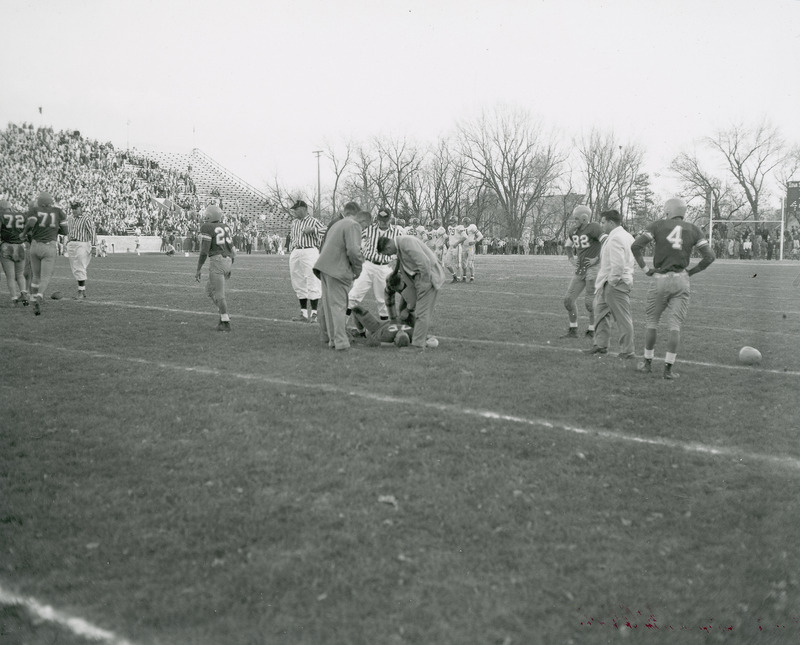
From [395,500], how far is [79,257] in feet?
44.1

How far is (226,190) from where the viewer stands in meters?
77.7

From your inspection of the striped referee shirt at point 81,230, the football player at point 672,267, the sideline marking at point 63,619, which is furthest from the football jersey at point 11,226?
the sideline marking at point 63,619

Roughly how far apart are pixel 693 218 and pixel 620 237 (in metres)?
65.1

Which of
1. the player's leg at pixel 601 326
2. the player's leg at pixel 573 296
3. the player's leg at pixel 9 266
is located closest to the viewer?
the player's leg at pixel 601 326

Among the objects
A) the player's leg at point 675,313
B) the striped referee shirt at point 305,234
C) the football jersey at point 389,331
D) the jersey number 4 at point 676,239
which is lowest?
the football jersey at point 389,331

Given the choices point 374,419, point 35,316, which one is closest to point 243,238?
point 35,316

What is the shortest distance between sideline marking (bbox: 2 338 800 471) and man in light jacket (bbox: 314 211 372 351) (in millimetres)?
1878

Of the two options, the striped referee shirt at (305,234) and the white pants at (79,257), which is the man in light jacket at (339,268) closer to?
the striped referee shirt at (305,234)

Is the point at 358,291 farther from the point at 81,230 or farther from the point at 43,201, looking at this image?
the point at 81,230

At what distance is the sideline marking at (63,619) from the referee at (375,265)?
8.38m

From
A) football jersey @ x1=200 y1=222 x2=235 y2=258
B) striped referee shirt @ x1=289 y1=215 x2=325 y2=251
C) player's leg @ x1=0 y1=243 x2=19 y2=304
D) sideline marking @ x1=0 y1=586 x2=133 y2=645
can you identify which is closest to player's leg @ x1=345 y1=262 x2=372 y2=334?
striped referee shirt @ x1=289 y1=215 x2=325 y2=251

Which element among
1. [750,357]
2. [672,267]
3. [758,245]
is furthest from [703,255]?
[758,245]

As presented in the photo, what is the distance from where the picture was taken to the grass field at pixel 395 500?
10.1ft

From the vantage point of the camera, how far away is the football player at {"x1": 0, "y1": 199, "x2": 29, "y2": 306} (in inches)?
531
